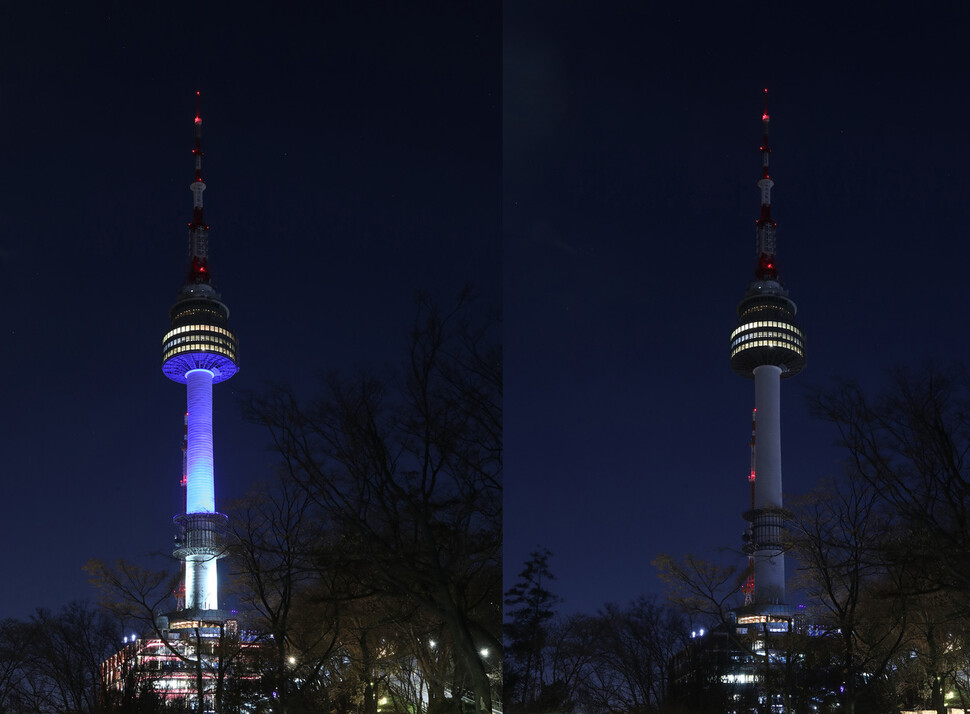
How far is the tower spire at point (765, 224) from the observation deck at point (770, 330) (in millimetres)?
396

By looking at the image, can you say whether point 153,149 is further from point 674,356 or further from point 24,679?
point 674,356

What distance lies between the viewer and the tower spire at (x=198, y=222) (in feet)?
24.5

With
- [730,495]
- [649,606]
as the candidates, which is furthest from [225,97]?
[730,495]

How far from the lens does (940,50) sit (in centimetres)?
1050

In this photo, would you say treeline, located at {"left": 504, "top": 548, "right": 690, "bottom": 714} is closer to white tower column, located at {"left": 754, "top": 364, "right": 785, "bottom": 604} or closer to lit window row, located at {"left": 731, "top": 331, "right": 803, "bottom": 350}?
white tower column, located at {"left": 754, "top": 364, "right": 785, "bottom": 604}

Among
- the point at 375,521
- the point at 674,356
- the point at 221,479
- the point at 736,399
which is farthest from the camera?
the point at 736,399

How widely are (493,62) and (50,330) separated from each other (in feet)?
10.7

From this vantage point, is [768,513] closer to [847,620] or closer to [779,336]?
[779,336]

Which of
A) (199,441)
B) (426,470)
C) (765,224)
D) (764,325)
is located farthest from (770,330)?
(199,441)

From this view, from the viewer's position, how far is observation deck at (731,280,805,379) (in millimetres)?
16281

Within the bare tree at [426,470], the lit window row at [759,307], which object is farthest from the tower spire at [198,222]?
the lit window row at [759,307]

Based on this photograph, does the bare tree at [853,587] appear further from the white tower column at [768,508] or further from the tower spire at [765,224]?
the tower spire at [765,224]

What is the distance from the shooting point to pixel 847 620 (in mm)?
8844

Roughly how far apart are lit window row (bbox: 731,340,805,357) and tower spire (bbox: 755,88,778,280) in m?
1.10
